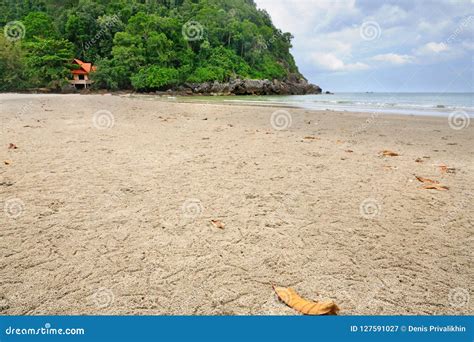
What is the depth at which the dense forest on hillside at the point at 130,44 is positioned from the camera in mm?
→ 48500

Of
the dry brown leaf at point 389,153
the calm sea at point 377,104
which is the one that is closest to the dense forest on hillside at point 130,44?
the calm sea at point 377,104

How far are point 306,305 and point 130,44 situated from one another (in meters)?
62.3

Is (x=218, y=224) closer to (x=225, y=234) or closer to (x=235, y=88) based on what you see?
(x=225, y=234)

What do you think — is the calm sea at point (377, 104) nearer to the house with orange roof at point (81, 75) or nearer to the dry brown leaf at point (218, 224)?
the dry brown leaf at point (218, 224)

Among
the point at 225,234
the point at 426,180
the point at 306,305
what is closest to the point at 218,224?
the point at 225,234

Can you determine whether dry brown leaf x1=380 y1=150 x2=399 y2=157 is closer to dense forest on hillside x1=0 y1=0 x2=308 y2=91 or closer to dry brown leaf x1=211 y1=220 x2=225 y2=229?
dry brown leaf x1=211 y1=220 x2=225 y2=229

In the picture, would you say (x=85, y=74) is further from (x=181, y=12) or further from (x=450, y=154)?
(x=450, y=154)

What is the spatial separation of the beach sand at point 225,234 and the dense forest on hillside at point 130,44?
5253 cm

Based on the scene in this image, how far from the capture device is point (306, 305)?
1527mm

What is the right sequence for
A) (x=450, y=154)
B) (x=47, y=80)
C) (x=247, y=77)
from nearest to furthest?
1. (x=450, y=154)
2. (x=47, y=80)
3. (x=247, y=77)

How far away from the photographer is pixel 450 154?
535 cm

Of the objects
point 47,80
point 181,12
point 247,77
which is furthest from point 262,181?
point 181,12

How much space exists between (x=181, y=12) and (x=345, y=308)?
284ft

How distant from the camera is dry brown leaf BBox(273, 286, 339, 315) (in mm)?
1488
